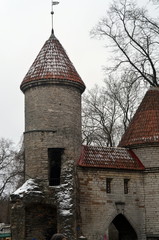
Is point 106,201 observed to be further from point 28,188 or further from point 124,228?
point 28,188

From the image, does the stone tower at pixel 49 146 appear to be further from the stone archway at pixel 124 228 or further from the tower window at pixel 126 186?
the stone archway at pixel 124 228

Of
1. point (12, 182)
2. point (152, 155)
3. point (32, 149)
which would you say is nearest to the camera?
point (32, 149)

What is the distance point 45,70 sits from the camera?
65.7 ft

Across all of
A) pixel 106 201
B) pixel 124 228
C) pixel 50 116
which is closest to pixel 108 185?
pixel 106 201

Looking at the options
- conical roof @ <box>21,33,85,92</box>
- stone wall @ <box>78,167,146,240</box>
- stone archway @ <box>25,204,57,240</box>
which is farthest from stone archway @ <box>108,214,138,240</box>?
conical roof @ <box>21,33,85,92</box>

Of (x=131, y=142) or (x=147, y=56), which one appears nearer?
(x=131, y=142)

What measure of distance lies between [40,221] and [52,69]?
663cm

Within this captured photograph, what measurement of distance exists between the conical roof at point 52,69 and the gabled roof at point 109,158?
300 centimetres

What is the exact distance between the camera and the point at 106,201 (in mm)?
19562

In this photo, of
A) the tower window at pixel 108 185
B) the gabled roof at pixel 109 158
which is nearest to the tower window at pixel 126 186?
the gabled roof at pixel 109 158

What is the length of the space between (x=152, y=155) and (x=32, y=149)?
224 inches

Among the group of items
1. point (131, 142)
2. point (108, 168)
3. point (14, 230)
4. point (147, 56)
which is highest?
point (147, 56)

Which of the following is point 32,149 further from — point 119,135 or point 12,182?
point 12,182

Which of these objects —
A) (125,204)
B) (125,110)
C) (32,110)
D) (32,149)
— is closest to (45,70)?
(32,110)
